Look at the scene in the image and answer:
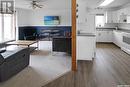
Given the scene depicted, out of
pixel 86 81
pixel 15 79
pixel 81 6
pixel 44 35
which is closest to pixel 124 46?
pixel 81 6

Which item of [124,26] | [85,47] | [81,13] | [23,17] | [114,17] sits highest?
[23,17]

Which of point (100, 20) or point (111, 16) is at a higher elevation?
point (111, 16)

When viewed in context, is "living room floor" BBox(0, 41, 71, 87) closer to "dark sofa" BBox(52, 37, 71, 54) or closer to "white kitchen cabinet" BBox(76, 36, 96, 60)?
"white kitchen cabinet" BBox(76, 36, 96, 60)

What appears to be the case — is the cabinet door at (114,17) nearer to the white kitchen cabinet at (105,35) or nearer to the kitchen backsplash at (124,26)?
A: the kitchen backsplash at (124,26)

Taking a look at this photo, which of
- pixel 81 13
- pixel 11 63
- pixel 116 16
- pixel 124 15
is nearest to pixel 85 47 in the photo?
pixel 81 13

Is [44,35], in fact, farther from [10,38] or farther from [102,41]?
[102,41]

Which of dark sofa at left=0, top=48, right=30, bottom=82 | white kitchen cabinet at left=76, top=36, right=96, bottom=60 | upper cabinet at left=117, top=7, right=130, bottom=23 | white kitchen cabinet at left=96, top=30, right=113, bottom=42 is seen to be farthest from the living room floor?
white kitchen cabinet at left=96, top=30, right=113, bottom=42

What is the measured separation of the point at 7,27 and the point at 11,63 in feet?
25.6

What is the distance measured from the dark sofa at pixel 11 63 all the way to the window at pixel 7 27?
6.25 metres

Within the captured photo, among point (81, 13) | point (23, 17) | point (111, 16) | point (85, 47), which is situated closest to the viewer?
point (85, 47)

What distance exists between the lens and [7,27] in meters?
11.4

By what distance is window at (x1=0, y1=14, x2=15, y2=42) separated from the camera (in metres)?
10.7

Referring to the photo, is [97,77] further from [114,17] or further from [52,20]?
[52,20]

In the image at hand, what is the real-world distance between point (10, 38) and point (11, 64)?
7.90 m
